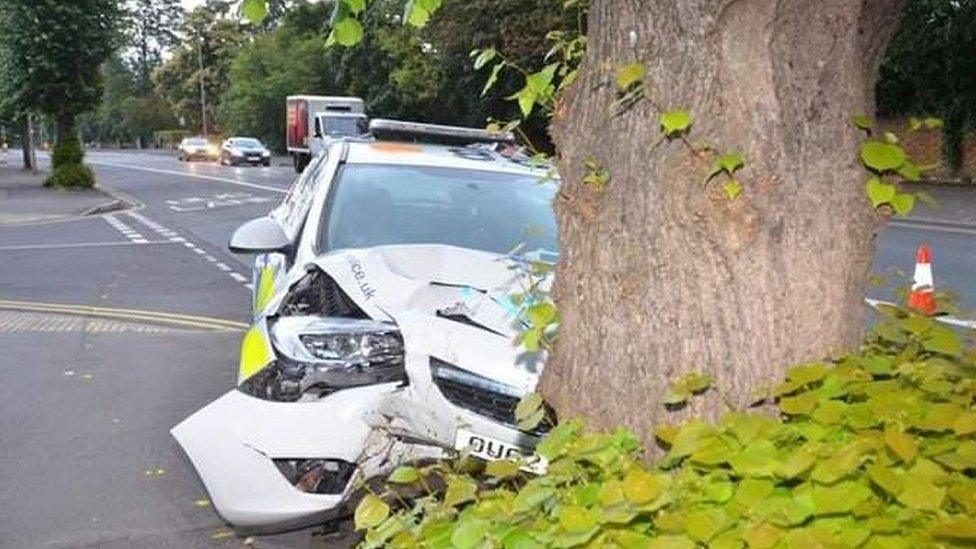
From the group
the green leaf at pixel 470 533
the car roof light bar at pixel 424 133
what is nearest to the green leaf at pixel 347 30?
the green leaf at pixel 470 533

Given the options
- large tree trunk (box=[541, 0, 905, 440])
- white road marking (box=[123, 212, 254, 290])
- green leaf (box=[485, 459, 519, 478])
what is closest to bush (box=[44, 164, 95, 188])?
white road marking (box=[123, 212, 254, 290])

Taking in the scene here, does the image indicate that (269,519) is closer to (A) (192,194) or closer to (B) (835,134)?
(B) (835,134)

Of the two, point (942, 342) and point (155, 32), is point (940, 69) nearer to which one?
point (942, 342)

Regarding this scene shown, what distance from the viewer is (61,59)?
33.8 meters

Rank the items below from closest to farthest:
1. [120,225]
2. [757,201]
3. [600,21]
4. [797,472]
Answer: [797,472] → [757,201] → [600,21] → [120,225]

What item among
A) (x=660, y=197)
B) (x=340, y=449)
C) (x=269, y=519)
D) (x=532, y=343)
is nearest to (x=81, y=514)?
(x=269, y=519)

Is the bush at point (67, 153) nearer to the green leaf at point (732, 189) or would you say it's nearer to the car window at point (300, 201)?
the car window at point (300, 201)

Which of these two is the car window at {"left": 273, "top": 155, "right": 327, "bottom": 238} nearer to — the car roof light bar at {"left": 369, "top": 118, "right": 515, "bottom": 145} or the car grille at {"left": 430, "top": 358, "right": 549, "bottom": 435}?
the car roof light bar at {"left": 369, "top": 118, "right": 515, "bottom": 145}

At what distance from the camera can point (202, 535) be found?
178 inches

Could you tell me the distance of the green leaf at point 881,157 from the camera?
2.31 meters

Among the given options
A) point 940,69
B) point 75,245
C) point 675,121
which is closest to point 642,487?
point 675,121

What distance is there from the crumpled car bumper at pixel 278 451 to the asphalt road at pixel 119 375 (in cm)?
34

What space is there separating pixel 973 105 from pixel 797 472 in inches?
1151

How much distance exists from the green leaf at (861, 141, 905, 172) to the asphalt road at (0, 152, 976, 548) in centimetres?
107
